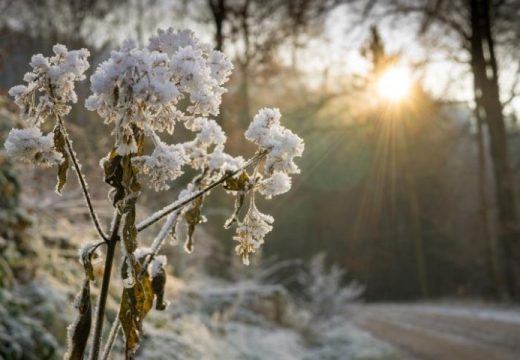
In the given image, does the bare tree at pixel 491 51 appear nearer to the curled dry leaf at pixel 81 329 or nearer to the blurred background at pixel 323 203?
the blurred background at pixel 323 203

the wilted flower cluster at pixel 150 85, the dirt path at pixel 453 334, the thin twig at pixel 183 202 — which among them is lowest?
A: the dirt path at pixel 453 334

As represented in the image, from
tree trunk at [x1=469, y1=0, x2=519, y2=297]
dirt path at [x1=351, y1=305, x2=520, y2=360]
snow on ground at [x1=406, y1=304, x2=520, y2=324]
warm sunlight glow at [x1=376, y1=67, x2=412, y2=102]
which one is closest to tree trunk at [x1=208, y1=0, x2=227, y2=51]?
warm sunlight glow at [x1=376, y1=67, x2=412, y2=102]

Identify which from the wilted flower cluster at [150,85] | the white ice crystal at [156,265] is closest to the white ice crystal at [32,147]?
the wilted flower cluster at [150,85]

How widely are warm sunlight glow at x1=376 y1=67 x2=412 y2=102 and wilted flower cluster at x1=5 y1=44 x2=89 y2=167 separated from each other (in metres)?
12.6

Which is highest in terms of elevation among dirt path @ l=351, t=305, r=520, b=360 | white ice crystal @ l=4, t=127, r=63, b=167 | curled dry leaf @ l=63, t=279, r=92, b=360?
white ice crystal @ l=4, t=127, r=63, b=167

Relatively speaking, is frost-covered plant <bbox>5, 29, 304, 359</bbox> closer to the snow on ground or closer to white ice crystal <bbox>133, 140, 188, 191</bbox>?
white ice crystal <bbox>133, 140, 188, 191</bbox>

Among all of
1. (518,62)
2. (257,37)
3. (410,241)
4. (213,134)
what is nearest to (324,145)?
(410,241)

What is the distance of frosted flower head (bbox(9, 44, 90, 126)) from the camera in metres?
1.29

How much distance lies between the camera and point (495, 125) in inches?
491

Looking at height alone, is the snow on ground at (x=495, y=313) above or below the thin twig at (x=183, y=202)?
below

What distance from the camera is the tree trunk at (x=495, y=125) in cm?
1245

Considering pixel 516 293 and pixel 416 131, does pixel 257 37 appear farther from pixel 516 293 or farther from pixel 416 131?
pixel 416 131

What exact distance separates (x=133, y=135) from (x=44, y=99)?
252 mm

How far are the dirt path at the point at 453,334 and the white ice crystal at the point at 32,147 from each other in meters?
6.98
